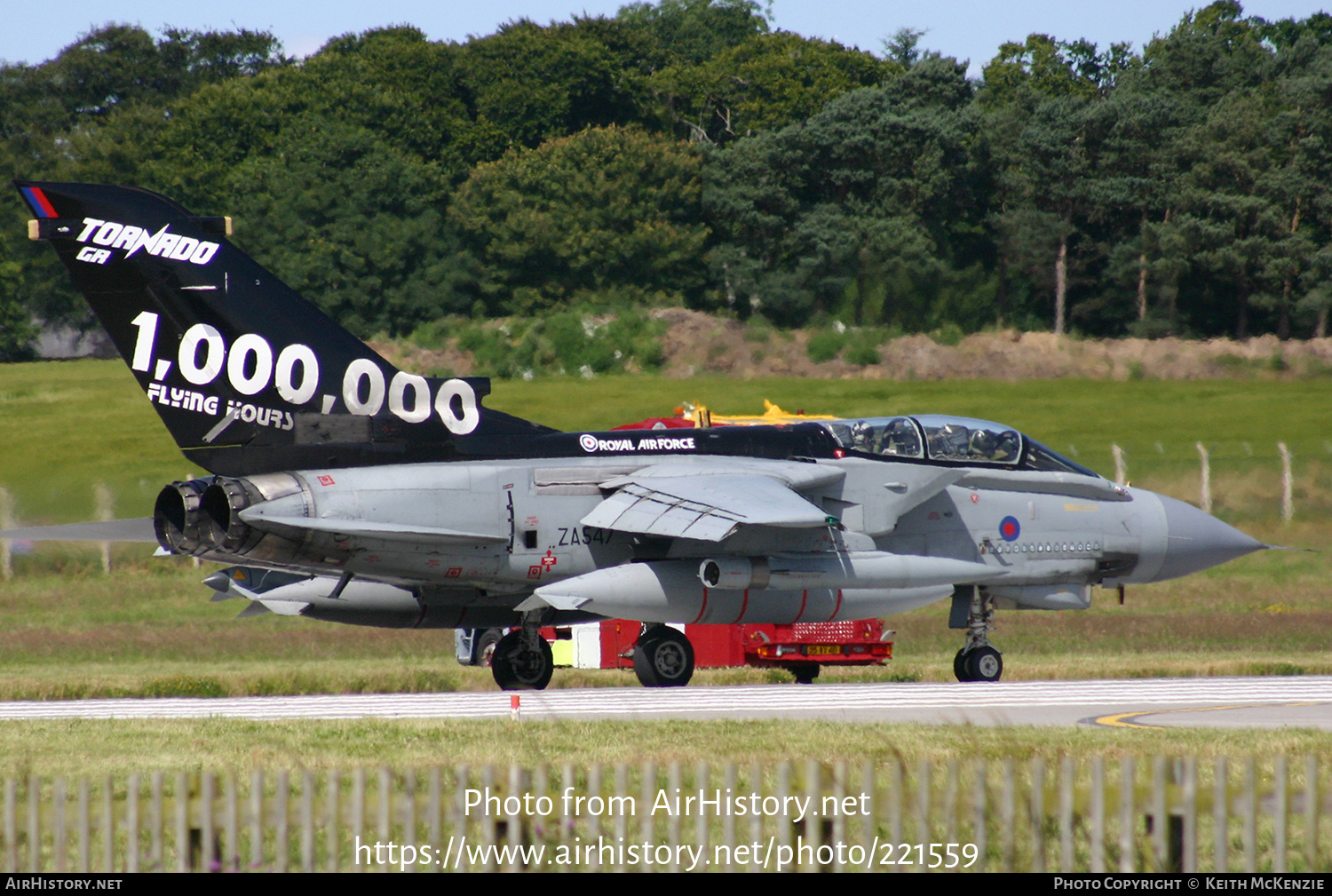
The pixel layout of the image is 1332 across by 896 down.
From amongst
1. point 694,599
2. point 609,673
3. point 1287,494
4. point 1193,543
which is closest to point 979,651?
point 1193,543

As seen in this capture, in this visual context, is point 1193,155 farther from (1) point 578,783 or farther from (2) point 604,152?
(1) point 578,783

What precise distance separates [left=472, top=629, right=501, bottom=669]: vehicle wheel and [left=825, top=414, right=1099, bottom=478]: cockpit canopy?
6214mm

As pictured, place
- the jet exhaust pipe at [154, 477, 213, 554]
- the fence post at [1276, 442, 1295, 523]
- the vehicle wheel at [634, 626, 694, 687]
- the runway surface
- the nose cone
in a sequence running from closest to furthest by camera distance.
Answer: the runway surface, the jet exhaust pipe at [154, 477, 213, 554], the vehicle wheel at [634, 626, 694, 687], the nose cone, the fence post at [1276, 442, 1295, 523]

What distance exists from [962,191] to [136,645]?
31762mm

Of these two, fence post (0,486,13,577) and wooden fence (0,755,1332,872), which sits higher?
wooden fence (0,755,1332,872)

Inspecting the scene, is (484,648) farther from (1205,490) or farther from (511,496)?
(1205,490)

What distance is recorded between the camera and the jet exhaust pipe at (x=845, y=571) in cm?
1683

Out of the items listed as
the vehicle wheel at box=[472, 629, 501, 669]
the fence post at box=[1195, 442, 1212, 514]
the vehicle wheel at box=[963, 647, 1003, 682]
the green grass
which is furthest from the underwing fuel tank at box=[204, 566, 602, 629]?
the fence post at box=[1195, 442, 1212, 514]

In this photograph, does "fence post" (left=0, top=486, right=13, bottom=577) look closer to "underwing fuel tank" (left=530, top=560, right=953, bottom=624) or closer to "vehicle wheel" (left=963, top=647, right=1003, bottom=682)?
"underwing fuel tank" (left=530, top=560, right=953, bottom=624)

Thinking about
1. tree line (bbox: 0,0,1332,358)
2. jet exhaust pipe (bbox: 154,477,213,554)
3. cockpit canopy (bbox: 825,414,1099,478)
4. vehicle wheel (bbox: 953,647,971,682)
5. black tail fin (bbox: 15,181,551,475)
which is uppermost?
tree line (bbox: 0,0,1332,358)

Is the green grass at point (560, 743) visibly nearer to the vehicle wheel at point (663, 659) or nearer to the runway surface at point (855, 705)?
the runway surface at point (855, 705)

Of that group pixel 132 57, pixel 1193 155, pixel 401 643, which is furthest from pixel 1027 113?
pixel 132 57

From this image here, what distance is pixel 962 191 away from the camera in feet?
163

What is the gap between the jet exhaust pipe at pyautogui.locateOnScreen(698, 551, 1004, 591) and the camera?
55.2 ft
